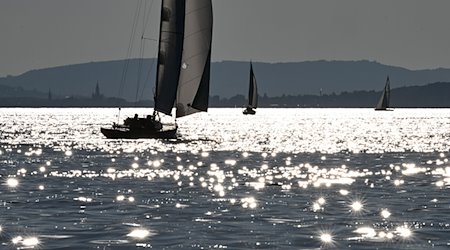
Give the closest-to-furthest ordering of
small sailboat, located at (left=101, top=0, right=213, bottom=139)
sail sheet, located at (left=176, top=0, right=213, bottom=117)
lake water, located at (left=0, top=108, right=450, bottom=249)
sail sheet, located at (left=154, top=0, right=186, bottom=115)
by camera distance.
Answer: lake water, located at (left=0, top=108, right=450, bottom=249)
sail sheet, located at (left=154, top=0, right=186, bottom=115)
small sailboat, located at (left=101, top=0, right=213, bottom=139)
sail sheet, located at (left=176, top=0, right=213, bottom=117)

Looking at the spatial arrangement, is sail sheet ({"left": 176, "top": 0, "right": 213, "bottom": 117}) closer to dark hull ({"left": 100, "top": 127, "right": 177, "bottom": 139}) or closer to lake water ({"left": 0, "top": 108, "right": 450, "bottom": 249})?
dark hull ({"left": 100, "top": 127, "right": 177, "bottom": 139})

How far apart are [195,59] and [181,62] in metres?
1.31

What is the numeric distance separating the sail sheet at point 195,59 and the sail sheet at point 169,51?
71cm

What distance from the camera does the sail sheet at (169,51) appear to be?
87375 mm

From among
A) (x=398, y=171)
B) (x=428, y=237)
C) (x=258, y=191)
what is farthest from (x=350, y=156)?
(x=428, y=237)

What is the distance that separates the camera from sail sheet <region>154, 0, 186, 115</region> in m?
87.4

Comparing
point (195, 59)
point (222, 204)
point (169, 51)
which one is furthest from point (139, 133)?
point (222, 204)

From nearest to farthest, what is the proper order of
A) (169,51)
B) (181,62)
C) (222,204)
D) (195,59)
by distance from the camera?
(222,204) → (169,51) → (181,62) → (195,59)

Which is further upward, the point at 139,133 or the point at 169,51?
the point at 169,51

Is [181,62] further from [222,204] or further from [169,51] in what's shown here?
[222,204]

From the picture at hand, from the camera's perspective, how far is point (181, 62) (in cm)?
8838

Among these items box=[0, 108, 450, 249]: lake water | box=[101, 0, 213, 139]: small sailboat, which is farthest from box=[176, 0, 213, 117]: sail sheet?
box=[0, 108, 450, 249]: lake water

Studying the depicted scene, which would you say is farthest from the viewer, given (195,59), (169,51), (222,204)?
(195,59)

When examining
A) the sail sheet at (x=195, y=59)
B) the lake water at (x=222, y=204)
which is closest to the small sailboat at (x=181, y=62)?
the sail sheet at (x=195, y=59)
